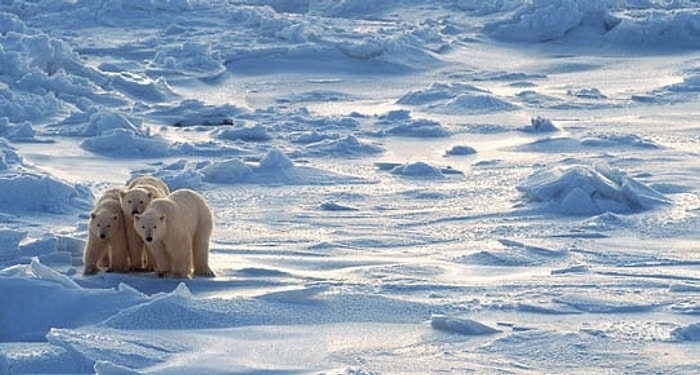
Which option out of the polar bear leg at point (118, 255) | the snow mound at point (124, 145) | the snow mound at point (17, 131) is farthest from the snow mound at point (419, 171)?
the polar bear leg at point (118, 255)

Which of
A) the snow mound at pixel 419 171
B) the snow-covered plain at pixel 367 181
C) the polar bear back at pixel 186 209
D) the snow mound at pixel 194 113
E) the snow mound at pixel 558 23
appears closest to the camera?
the snow-covered plain at pixel 367 181

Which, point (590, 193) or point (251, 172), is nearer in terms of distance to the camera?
point (590, 193)

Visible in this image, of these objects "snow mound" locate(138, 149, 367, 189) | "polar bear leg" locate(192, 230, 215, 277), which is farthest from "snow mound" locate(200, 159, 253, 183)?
"polar bear leg" locate(192, 230, 215, 277)

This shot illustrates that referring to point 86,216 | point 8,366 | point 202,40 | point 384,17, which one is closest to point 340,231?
point 86,216

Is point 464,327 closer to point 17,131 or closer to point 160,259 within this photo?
point 160,259

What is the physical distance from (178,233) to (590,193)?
11.5 feet

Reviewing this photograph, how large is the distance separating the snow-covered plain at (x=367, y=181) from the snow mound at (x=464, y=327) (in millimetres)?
13

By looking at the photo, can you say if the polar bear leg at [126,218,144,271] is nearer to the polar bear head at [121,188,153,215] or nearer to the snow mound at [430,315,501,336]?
the polar bear head at [121,188,153,215]

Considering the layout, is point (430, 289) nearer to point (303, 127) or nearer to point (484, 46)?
point (303, 127)

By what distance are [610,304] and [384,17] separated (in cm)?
1583

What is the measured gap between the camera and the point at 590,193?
870 centimetres

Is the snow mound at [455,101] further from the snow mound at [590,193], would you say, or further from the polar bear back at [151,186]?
the polar bear back at [151,186]

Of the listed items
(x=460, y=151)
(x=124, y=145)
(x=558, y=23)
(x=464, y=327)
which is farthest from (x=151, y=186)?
(x=558, y=23)

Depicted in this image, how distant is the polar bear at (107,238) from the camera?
241 inches
